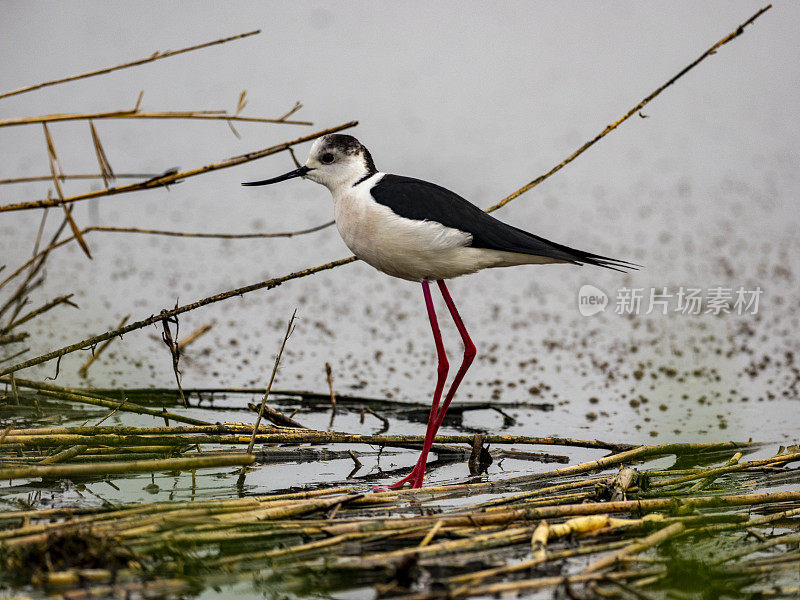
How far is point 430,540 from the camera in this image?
109 inches

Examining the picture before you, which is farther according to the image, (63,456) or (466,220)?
(466,220)

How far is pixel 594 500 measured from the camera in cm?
329

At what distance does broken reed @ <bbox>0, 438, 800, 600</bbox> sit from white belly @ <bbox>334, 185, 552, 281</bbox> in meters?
0.87

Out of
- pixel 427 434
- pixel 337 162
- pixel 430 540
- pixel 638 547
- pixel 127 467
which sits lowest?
pixel 638 547

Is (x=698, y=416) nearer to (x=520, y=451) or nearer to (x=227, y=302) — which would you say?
(x=520, y=451)

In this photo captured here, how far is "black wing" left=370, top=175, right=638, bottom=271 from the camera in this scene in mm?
3684

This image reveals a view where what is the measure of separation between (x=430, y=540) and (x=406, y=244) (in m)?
1.24

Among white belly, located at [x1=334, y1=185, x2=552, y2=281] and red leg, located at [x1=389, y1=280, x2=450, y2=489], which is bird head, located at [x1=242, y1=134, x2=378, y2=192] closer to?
white belly, located at [x1=334, y1=185, x2=552, y2=281]

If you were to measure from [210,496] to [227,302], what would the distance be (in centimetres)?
346

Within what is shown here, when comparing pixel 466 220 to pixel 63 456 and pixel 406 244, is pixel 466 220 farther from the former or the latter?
pixel 63 456

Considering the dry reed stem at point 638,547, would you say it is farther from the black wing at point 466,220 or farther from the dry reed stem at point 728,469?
the black wing at point 466,220

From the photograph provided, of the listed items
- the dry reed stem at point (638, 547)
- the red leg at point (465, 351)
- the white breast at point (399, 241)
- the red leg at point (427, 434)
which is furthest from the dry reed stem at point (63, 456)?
the dry reed stem at point (638, 547)

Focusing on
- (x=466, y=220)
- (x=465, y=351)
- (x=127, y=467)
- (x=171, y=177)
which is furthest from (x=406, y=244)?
(x=127, y=467)

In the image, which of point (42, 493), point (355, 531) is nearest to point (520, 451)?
point (355, 531)
